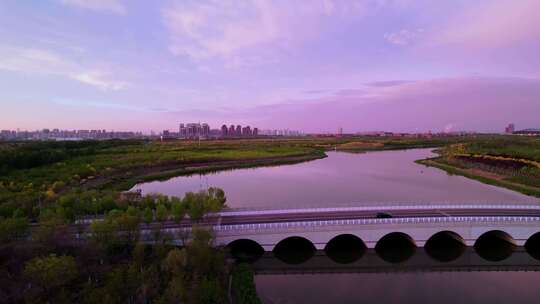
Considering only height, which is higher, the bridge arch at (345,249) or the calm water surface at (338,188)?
the calm water surface at (338,188)

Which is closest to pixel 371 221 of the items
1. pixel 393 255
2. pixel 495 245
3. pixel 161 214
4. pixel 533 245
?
pixel 393 255

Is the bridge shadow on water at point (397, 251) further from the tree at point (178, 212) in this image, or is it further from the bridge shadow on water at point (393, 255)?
the tree at point (178, 212)

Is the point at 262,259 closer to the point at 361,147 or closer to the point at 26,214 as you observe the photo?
the point at 26,214

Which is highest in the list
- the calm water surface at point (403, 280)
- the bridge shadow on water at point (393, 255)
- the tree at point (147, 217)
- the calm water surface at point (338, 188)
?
the tree at point (147, 217)

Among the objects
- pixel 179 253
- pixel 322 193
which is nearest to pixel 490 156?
pixel 322 193

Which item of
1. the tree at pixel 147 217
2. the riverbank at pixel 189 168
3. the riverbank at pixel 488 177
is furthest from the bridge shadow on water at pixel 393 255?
the riverbank at pixel 189 168
